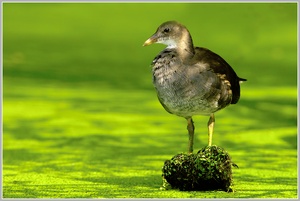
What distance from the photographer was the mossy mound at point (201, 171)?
430 centimetres

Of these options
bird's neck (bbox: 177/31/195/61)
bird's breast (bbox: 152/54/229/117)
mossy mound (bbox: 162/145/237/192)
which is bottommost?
mossy mound (bbox: 162/145/237/192)

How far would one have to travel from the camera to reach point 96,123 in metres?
6.55

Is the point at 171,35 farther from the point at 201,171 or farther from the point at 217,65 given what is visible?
the point at 201,171

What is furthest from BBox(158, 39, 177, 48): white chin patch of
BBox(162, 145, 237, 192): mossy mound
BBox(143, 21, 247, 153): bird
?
BBox(162, 145, 237, 192): mossy mound

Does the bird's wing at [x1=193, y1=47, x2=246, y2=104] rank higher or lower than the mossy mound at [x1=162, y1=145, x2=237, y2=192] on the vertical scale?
higher

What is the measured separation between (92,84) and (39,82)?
459 millimetres

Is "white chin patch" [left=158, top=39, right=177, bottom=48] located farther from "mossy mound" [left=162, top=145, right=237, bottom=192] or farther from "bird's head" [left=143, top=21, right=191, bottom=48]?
"mossy mound" [left=162, top=145, right=237, bottom=192]

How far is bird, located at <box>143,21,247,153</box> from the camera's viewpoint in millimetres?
4348

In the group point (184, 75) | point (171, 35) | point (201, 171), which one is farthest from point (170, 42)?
point (201, 171)

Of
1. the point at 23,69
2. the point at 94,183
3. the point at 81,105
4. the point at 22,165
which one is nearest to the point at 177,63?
the point at 94,183

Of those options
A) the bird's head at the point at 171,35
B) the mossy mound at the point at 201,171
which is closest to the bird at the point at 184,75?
the bird's head at the point at 171,35

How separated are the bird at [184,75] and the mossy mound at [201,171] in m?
0.22

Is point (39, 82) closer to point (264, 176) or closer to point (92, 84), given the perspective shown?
point (92, 84)

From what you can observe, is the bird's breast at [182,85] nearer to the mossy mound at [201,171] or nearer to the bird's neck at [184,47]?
the bird's neck at [184,47]
